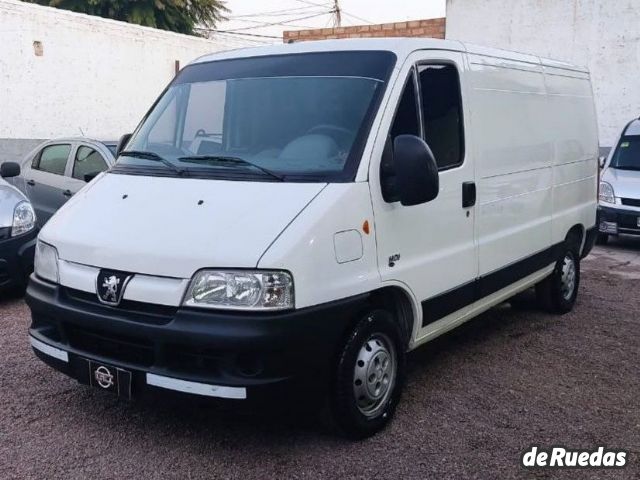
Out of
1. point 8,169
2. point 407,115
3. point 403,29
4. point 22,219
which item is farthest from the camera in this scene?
point 403,29

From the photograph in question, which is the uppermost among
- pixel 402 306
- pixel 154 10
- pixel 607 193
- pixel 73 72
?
pixel 154 10

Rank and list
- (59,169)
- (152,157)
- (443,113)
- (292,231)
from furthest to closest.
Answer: (59,169)
(443,113)
(152,157)
(292,231)

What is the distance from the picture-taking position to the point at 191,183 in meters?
3.96

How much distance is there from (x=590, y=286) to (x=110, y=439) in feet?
19.2

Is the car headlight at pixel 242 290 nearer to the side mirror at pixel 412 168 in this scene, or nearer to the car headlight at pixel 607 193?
the side mirror at pixel 412 168

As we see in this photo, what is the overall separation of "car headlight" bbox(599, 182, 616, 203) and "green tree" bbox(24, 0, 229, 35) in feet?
49.7

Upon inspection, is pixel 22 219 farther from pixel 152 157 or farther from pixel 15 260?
pixel 152 157

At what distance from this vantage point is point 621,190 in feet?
34.6

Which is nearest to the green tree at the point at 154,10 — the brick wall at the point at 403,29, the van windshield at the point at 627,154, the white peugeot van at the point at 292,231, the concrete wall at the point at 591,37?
the brick wall at the point at 403,29

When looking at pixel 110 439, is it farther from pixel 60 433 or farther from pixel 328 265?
Answer: pixel 328 265

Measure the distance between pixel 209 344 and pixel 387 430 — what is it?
1.32 m

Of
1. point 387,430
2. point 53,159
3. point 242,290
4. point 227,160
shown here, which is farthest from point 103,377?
point 53,159

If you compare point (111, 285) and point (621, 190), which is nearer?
point (111, 285)

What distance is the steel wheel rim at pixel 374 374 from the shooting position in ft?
12.7
